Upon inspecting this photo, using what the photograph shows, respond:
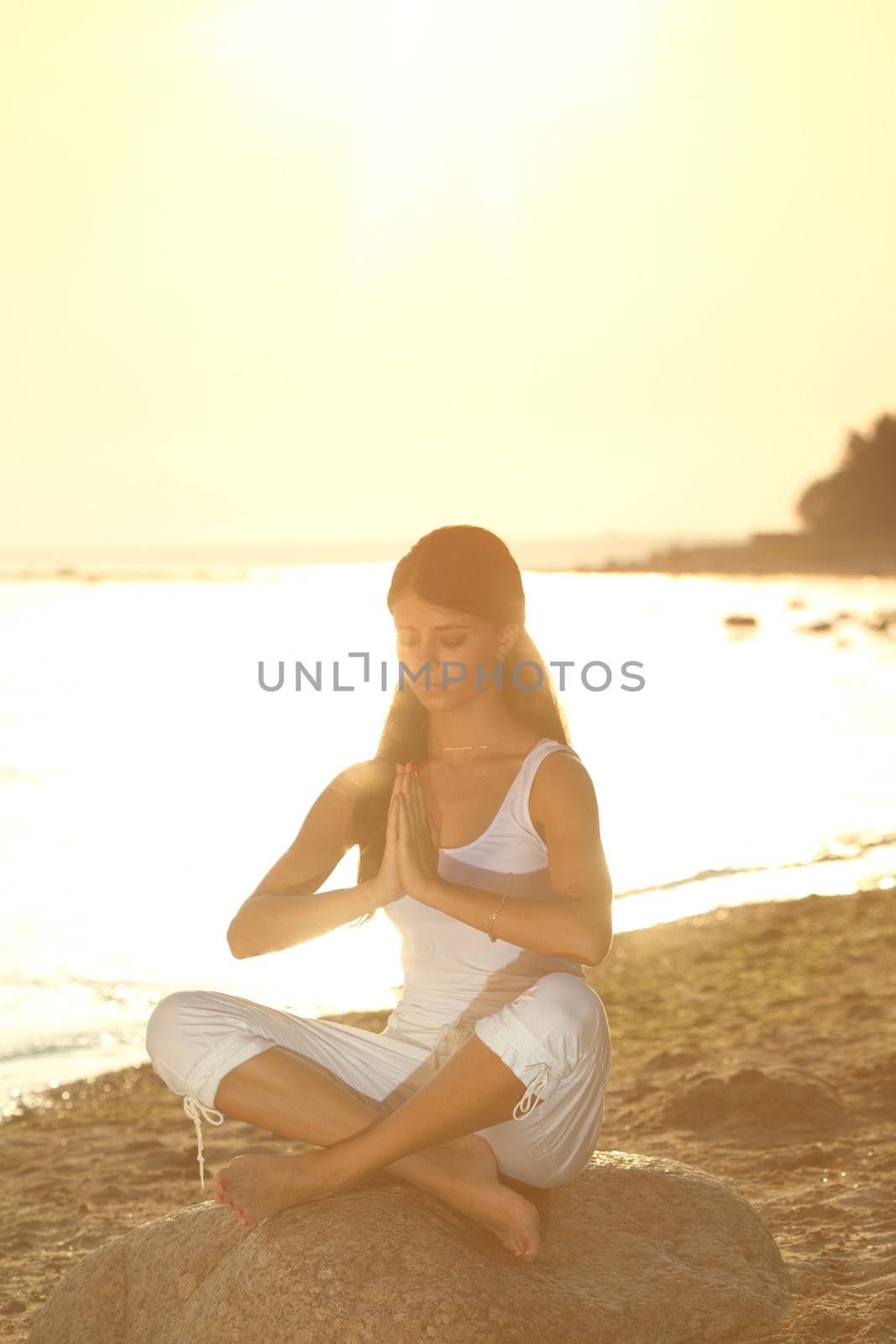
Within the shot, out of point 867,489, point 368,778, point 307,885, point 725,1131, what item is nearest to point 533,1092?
point 307,885

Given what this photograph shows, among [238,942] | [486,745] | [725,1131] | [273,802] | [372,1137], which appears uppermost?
[486,745]

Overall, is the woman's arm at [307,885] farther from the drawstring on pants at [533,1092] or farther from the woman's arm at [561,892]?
the drawstring on pants at [533,1092]

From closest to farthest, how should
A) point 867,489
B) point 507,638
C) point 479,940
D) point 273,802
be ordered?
point 479,940
point 507,638
point 273,802
point 867,489

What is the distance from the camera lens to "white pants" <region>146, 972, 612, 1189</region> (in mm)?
3861

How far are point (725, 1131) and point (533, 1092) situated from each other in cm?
261

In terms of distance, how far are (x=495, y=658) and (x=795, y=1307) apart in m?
2.04

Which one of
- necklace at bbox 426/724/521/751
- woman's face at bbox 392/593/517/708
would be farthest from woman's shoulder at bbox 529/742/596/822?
woman's face at bbox 392/593/517/708

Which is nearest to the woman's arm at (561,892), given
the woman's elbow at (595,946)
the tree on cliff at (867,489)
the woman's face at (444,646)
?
the woman's elbow at (595,946)

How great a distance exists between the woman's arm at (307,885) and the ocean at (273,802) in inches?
155

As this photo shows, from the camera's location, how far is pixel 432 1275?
12.9ft

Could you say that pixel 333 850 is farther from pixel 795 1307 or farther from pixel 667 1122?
pixel 667 1122

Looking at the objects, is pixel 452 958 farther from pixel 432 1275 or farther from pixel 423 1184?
pixel 432 1275

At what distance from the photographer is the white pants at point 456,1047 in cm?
386

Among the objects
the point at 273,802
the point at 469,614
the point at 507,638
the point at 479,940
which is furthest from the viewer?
the point at 273,802
